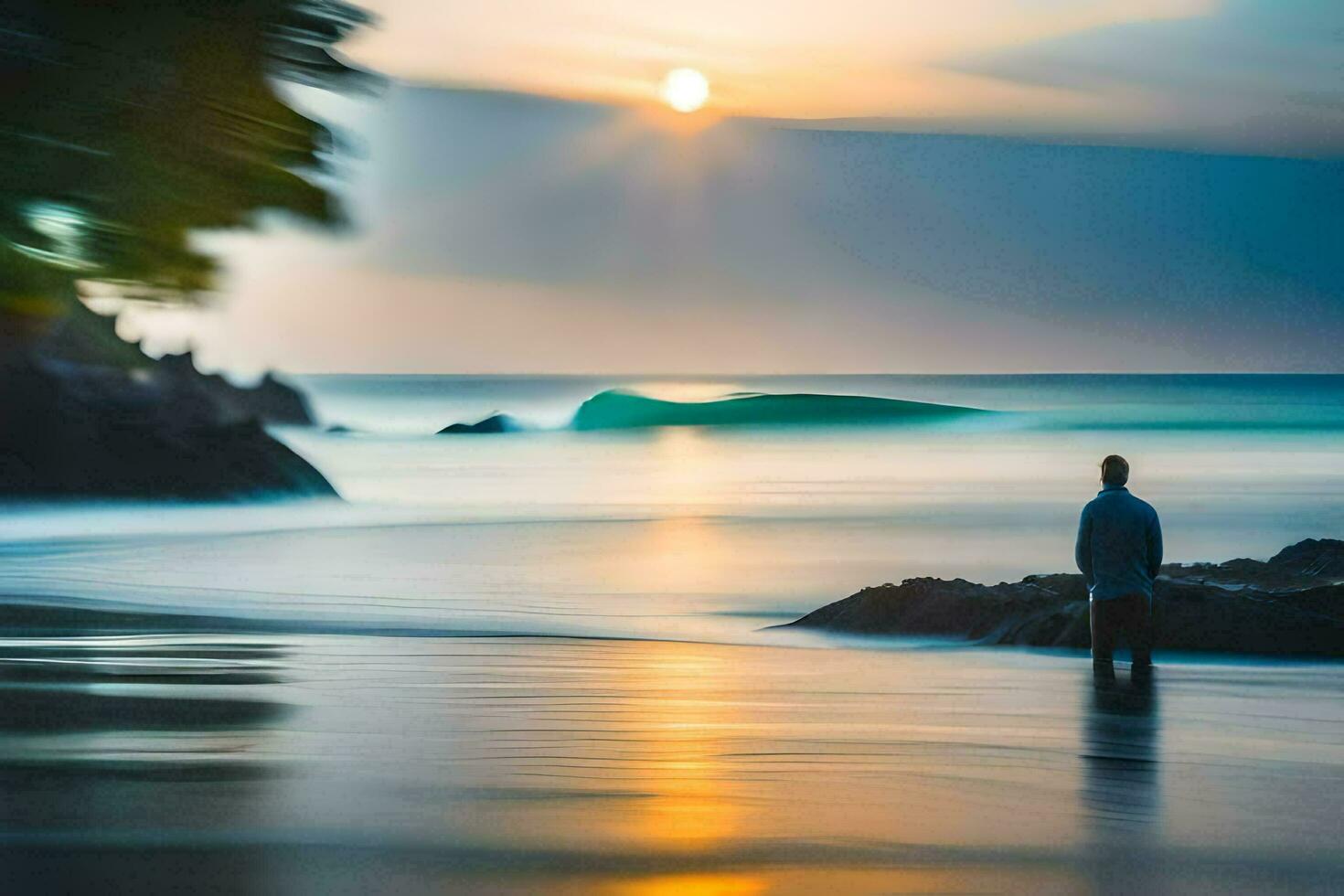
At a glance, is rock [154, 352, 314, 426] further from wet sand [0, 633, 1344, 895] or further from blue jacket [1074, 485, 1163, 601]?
blue jacket [1074, 485, 1163, 601]

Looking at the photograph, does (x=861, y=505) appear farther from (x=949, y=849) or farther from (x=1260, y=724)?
(x=949, y=849)

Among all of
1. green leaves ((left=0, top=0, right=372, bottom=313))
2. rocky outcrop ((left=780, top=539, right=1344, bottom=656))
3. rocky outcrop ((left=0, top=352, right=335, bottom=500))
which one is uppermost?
rocky outcrop ((left=0, top=352, right=335, bottom=500))

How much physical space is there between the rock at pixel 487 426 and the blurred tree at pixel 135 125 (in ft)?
215

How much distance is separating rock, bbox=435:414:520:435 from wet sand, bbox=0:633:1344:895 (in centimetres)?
5898

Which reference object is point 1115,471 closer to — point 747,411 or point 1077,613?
point 1077,613

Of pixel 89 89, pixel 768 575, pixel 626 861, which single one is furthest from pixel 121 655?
pixel 768 575

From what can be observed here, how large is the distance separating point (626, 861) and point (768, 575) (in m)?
15.9

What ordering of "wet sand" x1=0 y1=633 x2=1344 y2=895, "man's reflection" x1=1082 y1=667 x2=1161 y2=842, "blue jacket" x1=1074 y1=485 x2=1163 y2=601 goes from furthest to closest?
"blue jacket" x1=1074 y1=485 x2=1163 y2=601, "man's reflection" x1=1082 y1=667 x2=1161 y2=842, "wet sand" x1=0 y1=633 x2=1344 y2=895

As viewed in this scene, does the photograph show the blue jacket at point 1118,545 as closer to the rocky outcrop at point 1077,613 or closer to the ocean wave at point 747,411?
the rocky outcrop at point 1077,613

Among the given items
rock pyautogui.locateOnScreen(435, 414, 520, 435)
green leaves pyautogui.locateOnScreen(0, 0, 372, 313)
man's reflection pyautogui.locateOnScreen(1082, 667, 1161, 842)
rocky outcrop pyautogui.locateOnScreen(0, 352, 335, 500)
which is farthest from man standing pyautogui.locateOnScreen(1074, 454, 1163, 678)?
rock pyautogui.locateOnScreen(435, 414, 520, 435)

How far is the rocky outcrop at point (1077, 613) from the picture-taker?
32.4 feet

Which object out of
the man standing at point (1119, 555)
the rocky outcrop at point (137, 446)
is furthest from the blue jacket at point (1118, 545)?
the rocky outcrop at point (137, 446)

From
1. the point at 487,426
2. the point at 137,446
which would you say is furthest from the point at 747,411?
the point at 137,446

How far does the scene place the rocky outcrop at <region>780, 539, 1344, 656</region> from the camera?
9.88 meters
